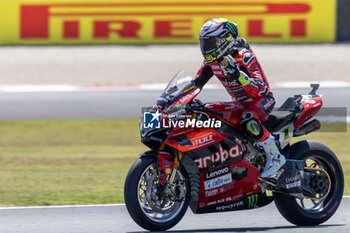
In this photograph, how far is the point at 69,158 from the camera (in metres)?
10.4

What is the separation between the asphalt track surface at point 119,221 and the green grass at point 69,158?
0.62 meters

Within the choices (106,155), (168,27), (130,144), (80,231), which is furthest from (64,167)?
(168,27)

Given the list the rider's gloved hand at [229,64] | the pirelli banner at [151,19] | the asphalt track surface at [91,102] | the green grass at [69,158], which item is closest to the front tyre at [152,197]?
the rider's gloved hand at [229,64]

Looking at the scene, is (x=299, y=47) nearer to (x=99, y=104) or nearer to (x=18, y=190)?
(x=99, y=104)

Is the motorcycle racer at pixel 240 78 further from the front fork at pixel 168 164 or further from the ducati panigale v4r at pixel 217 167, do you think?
the front fork at pixel 168 164

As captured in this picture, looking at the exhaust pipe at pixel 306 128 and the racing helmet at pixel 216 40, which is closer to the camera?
the racing helmet at pixel 216 40

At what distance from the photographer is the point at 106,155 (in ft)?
34.9

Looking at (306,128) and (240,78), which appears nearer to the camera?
(240,78)

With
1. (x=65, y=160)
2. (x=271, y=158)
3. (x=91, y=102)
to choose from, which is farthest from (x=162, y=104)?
(x=91, y=102)

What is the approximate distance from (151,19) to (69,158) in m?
10.0

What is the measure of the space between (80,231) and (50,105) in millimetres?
7268

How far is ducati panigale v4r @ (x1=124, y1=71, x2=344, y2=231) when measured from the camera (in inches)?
236

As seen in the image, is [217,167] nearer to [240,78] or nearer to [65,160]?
[240,78]

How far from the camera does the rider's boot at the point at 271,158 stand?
6333 mm
